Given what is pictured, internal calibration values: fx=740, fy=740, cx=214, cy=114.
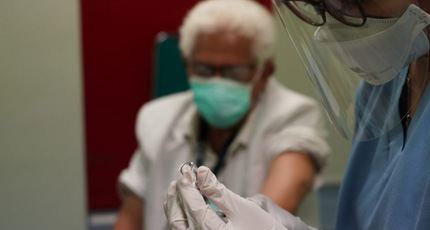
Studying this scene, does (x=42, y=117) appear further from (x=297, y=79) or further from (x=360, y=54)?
(x=297, y=79)

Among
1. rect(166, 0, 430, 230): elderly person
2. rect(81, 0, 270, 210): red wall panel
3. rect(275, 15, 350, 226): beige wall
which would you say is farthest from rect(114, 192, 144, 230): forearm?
rect(166, 0, 430, 230): elderly person

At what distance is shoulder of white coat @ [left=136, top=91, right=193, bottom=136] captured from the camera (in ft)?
6.46

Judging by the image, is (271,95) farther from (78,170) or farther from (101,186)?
(101,186)

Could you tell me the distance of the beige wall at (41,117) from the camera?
4.82 ft

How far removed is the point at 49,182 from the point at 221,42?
0.57 m

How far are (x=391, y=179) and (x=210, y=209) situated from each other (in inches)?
9.9

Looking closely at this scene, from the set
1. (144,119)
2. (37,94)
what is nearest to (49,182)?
(37,94)

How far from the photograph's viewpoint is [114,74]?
243 centimetres

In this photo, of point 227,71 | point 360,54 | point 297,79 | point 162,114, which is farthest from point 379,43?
point 297,79

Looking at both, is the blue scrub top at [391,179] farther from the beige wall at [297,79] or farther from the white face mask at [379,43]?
the beige wall at [297,79]

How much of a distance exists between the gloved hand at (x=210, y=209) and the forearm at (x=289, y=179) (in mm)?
704

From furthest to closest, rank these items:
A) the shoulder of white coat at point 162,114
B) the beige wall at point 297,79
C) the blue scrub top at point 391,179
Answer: the beige wall at point 297,79
the shoulder of white coat at point 162,114
the blue scrub top at point 391,179

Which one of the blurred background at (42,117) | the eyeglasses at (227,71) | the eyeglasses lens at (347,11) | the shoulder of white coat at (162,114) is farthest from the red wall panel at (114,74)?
the eyeglasses lens at (347,11)

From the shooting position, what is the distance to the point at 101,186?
247cm
